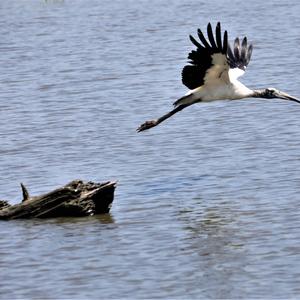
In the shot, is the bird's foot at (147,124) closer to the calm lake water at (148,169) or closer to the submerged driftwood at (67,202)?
the calm lake water at (148,169)

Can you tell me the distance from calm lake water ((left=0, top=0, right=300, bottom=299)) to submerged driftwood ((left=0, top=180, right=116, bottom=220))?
12cm

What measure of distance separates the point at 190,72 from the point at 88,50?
9.73m

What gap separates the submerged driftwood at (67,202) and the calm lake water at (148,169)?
12 cm

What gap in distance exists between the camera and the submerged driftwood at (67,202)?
10.3 m

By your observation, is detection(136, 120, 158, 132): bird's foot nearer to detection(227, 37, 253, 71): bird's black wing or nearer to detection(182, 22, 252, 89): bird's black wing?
detection(182, 22, 252, 89): bird's black wing

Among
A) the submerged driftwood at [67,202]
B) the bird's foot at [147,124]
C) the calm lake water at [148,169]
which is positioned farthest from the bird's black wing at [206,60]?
the submerged driftwood at [67,202]

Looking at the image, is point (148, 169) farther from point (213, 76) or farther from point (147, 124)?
point (213, 76)

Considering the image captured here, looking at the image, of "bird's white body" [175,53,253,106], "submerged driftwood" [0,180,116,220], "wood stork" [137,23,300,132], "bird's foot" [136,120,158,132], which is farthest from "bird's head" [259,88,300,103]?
"submerged driftwood" [0,180,116,220]

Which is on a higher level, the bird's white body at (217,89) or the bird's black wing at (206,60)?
the bird's black wing at (206,60)

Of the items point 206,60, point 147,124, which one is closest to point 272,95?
point 147,124

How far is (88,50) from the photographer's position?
71.7 feet

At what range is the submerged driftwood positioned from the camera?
10266mm

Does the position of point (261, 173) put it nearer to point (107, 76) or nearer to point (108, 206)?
point (108, 206)

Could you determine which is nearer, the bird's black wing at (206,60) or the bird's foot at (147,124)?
the bird's black wing at (206,60)
